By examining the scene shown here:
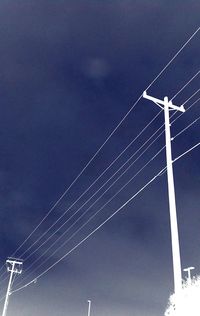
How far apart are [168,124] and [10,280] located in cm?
3835

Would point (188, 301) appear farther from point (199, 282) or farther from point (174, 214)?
point (174, 214)

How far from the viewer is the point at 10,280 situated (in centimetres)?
4756

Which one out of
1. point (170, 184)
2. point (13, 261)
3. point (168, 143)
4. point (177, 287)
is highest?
point (13, 261)

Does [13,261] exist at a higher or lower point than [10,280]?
higher

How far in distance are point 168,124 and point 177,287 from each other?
255 inches

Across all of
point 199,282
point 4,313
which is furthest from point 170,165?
point 4,313

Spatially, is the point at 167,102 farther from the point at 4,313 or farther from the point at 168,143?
the point at 4,313

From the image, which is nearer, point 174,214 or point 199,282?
point 174,214

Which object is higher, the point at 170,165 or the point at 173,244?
the point at 170,165

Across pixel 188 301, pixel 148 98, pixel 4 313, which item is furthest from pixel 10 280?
pixel 148 98

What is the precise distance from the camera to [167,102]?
16.3m

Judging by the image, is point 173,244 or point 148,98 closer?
point 173,244

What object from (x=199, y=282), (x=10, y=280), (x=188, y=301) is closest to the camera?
(x=188, y=301)

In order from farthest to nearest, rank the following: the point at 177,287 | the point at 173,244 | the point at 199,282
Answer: the point at 199,282 < the point at 173,244 < the point at 177,287
